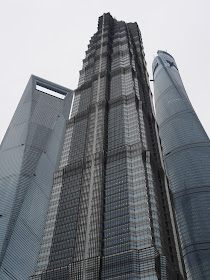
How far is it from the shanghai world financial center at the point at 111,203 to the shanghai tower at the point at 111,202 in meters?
0.21

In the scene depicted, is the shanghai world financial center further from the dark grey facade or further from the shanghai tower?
the dark grey facade

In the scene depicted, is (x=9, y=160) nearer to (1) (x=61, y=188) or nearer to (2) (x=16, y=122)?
(2) (x=16, y=122)

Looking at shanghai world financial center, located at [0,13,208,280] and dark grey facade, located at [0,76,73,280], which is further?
dark grey facade, located at [0,76,73,280]

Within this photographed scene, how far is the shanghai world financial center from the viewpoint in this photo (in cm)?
9300

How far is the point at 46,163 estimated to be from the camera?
17538cm

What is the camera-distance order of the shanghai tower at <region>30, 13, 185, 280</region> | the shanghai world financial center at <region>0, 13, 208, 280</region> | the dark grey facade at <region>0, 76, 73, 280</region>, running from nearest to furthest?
the shanghai tower at <region>30, 13, 185, 280</region> → the shanghai world financial center at <region>0, 13, 208, 280</region> → the dark grey facade at <region>0, 76, 73, 280</region>

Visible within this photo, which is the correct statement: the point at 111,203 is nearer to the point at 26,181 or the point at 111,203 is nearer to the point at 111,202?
the point at 111,202

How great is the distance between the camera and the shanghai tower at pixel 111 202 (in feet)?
305

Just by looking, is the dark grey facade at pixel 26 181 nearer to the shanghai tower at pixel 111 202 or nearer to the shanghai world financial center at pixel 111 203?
the shanghai world financial center at pixel 111 203

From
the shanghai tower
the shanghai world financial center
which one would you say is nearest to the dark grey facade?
the shanghai world financial center

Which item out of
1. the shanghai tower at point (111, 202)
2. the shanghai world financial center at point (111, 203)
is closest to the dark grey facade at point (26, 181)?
the shanghai world financial center at point (111, 203)

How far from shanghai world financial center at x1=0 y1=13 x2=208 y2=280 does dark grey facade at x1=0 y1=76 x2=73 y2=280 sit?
18.7 ft

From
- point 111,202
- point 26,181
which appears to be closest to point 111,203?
point 111,202

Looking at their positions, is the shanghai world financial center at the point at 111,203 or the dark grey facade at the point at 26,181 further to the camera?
the dark grey facade at the point at 26,181
